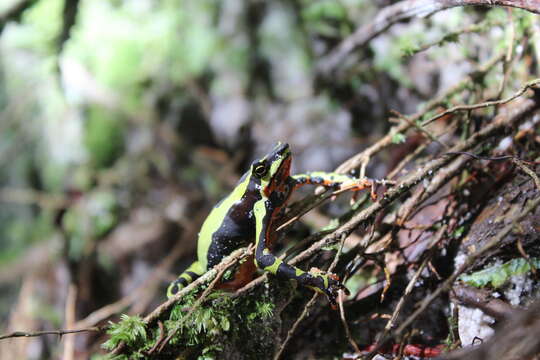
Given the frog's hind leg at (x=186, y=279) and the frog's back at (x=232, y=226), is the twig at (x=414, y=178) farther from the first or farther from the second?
→ the frog's hind leg at (x=186, y=279)

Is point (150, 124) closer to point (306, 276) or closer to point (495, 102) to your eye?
point (306, 276)

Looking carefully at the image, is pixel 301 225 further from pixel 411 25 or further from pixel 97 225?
pixel 97 225

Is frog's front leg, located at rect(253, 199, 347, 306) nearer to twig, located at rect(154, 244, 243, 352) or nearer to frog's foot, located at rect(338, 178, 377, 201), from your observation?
twig, located at rect(154, 244, 243, 352)

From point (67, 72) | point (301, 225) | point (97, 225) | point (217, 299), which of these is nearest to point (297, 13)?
point (301, 225)

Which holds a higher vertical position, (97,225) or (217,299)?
(97,225)

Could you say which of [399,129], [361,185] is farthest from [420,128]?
[361,185]

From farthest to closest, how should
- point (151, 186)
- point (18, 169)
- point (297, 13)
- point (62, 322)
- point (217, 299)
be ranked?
point (18, 169)
point (151, 186)
point (297, 13)
point (62, 322)
point (217, 299)

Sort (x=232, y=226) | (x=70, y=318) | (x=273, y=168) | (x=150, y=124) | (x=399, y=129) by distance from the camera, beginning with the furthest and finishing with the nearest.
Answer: (x=150, y=124)
(x=70, y=318)
(x=399, y=129)
(x=232, y=226)
(x=273, y=168)
